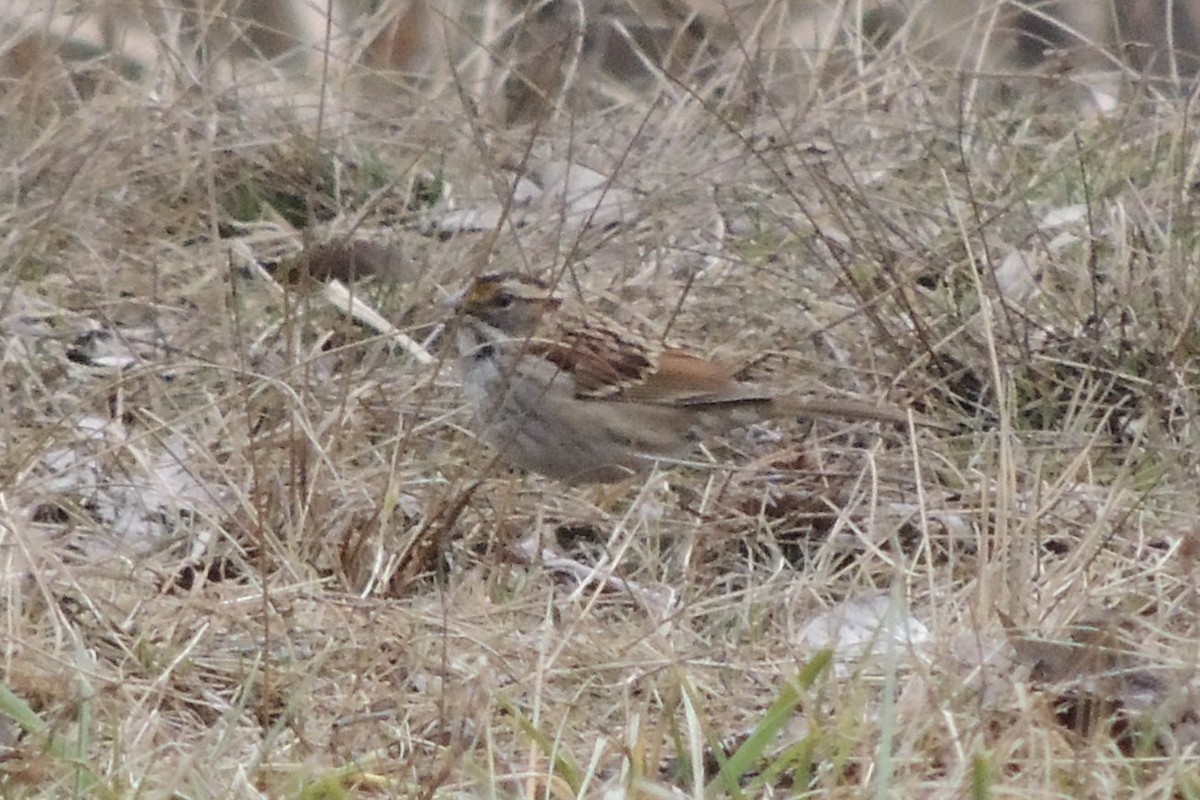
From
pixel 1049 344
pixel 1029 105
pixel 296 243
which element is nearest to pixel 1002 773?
pixel 1049 344

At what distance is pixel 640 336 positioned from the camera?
4.52m

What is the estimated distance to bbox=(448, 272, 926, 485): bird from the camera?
416 cm

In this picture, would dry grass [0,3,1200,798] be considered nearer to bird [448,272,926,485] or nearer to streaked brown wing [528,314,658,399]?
bird [448,272,926,485]

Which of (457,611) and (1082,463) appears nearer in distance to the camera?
(457,611)

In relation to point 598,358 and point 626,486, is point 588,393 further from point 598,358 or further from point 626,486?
point 626,486

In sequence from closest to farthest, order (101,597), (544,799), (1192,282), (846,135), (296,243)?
(544,799) → (101,597) → (1192,282) → (296,243) → (846,135)

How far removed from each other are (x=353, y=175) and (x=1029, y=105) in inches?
82.6

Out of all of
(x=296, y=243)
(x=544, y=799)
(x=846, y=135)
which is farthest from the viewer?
(x=846, y=135)

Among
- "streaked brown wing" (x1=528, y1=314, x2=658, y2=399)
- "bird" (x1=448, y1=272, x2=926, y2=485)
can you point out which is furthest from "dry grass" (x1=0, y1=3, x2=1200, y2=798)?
"streaked brown wing" (x1=528, y1=314, x2=658, y2=399)

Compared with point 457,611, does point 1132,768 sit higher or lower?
higher

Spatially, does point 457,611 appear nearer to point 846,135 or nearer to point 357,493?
point 357,493

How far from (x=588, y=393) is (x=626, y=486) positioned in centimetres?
31

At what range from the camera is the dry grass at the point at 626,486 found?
104 inches

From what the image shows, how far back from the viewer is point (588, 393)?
4441 millimetres
